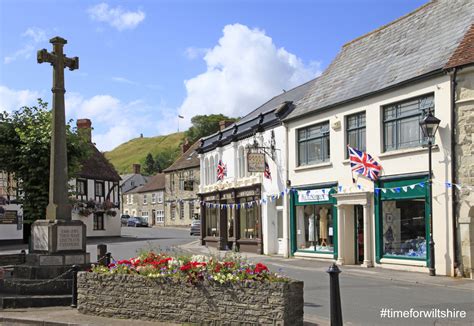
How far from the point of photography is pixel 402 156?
66.6 feet

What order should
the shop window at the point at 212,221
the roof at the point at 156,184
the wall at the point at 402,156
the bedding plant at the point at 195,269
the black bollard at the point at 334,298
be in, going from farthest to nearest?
the roof at the point at 156,184, the shop window at the point at 212,221, the wall at the point at 402,156, the bedding plant at the point at 195,269, the black bollard at the point at 334,298

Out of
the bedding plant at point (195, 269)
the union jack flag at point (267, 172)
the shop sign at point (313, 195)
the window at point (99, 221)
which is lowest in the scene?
the window at point (99, 221)

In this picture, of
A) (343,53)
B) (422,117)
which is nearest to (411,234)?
(422,117)

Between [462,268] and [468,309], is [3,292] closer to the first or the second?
[468,309]

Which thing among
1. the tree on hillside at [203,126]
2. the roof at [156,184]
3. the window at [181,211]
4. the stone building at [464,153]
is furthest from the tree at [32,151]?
the tree on hillside at [203,126]

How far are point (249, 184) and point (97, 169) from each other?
2868 centimetres

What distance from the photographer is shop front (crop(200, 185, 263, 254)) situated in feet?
99.5

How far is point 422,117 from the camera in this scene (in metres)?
19.6

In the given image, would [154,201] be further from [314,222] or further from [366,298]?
[366,298]

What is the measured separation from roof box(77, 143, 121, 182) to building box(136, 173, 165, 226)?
64.6 feet

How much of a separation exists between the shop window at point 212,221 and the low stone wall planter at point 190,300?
79.0ft

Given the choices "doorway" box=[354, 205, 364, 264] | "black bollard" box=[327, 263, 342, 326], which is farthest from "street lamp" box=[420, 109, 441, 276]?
"black bollard" box=[327, 263, 342, 326]

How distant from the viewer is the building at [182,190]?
65.2 metres

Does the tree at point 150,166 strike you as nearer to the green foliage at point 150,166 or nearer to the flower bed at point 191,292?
→ the green foliage at point 150,166
